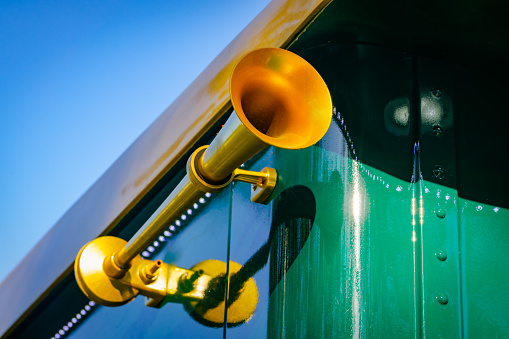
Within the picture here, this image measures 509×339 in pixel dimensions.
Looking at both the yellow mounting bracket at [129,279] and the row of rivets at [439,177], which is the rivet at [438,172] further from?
the yellow mounting bracket at [129,279]

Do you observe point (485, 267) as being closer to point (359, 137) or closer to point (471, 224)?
point (471, 224)

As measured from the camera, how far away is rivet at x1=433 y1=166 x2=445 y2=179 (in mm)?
1562

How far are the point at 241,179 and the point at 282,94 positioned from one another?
24cm

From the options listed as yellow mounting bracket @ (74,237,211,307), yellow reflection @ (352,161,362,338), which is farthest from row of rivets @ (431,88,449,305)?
yellow mounting bracket @ (74,237,211,307)

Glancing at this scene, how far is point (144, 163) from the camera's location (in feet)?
6.70

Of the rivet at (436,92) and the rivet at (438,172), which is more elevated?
the rivet at (436,92)

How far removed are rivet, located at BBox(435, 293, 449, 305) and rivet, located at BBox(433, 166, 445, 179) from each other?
10.7 inches

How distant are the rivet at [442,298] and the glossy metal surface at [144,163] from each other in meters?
0.66

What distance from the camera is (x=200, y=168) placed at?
1371 millimetres

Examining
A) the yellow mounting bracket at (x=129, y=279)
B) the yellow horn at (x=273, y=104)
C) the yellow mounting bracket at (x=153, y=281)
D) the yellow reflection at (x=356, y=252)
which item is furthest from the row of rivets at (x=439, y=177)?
the yellow mounting bracket at (x=129, y=279)

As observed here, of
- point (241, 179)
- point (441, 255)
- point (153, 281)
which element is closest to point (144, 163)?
point (153, 281)

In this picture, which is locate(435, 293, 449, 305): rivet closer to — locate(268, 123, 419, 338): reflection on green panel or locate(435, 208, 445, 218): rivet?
locate(268, 123, 419, 338): reflection on green panel

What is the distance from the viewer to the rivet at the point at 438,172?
61.5 inches

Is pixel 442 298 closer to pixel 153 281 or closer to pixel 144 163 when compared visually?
pixel 153 281
